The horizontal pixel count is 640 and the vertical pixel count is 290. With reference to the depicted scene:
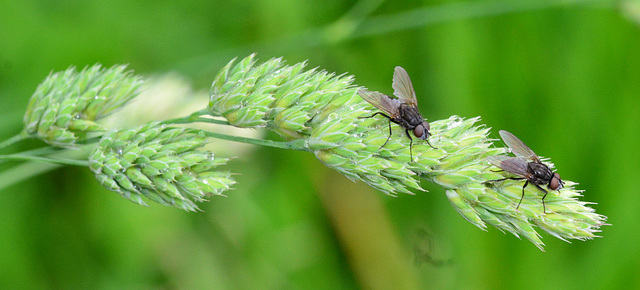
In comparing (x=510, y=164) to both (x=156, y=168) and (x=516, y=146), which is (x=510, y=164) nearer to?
(x=516, y=146)

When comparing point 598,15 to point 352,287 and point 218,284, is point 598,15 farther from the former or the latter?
point 218,284

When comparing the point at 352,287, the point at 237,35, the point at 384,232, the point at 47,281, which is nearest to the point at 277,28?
the point at 237,35

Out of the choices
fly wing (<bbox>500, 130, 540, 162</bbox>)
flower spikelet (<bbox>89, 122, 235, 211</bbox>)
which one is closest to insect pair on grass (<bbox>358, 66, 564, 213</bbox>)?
fly wing (<bbox>500, 130, 540, 162</bbox>)

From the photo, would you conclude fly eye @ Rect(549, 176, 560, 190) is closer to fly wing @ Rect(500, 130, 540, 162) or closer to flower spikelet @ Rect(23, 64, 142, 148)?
fly wing @ Rect(500, 130, 540, 162)

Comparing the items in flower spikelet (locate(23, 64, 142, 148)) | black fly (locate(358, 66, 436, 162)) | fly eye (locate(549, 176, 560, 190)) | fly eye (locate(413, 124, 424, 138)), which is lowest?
fly eye (locate(549, 176, 560, 190))

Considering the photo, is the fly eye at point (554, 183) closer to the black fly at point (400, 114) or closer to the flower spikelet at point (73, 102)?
the black fly at point (400, 114)

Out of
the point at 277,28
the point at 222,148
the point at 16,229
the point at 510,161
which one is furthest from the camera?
the point at 277,28
